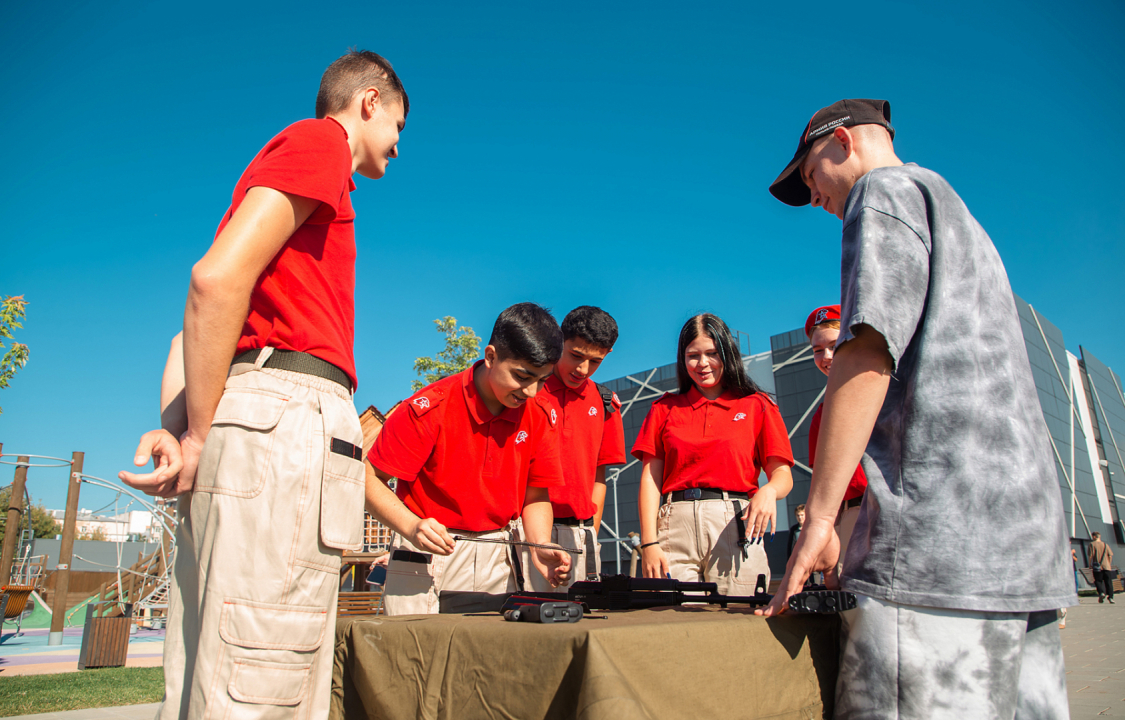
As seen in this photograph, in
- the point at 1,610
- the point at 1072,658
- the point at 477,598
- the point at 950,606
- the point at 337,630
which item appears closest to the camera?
the point at 950,606

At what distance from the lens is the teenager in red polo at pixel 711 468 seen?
316 centimetres

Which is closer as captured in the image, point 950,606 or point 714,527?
point 950,606

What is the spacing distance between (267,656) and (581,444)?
3.07m

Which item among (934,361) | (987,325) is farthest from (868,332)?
(987,325)

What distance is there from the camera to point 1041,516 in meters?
1.32

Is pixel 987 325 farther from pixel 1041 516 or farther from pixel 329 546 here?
pixel 329 546

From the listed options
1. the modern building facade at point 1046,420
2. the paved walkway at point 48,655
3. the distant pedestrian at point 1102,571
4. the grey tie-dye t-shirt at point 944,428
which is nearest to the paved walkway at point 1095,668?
the grey tie-dye t-shirt at point 944,428

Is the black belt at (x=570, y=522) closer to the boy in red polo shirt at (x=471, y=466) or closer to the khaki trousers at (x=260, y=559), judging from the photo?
the boy in red polo shirt at (x=471, y=466)

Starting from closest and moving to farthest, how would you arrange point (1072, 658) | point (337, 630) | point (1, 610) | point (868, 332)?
point (868, 332) → point (337, 630) → point (1072, 658) → point (1, 610)

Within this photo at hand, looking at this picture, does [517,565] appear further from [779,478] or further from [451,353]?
[451,353]

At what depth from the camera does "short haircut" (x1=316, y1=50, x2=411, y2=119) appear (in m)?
1.86

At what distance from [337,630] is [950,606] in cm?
136

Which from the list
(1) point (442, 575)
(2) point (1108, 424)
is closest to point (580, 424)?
(1) point (442, 575)

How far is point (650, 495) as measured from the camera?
11.4ft
